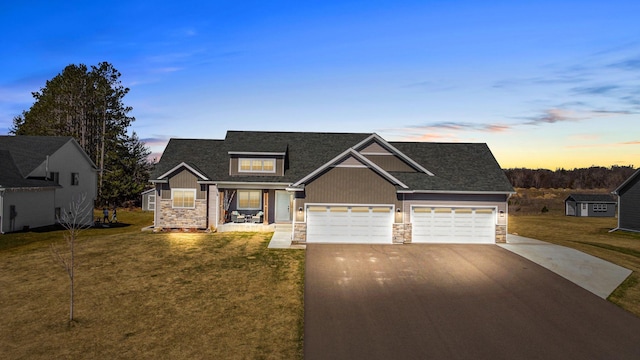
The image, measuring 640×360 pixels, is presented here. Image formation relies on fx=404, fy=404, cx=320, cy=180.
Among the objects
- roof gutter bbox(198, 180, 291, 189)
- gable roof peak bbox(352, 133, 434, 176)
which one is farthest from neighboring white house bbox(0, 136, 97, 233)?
gable roof peak bbox(352, 133, 434, 176)

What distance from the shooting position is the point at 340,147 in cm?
3148

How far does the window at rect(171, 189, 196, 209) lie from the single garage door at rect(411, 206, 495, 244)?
47.7 ft

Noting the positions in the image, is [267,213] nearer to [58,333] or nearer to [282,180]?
[282,180]

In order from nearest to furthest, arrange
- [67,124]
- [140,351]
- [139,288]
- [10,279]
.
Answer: [140,351] < [139,288] < [10,279] < [67,124]

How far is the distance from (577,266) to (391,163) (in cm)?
1194

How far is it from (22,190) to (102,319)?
21775mm

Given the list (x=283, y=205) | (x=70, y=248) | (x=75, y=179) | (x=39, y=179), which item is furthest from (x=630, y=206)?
(x=39, y=179)

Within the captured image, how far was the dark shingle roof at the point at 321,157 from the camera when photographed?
24.8 metres

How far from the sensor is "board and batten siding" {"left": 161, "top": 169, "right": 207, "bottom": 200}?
27250 millimetres

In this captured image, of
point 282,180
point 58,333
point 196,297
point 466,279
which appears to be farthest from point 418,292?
point 282,180

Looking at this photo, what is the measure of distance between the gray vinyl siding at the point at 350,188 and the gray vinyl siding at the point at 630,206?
25624mm

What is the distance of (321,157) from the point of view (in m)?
30.5

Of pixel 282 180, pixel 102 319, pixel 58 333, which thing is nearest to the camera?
pixel 58 333

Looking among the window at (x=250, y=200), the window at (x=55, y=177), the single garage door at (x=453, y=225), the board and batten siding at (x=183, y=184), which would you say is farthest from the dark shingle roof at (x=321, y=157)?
the window at (x=55, y=177)
